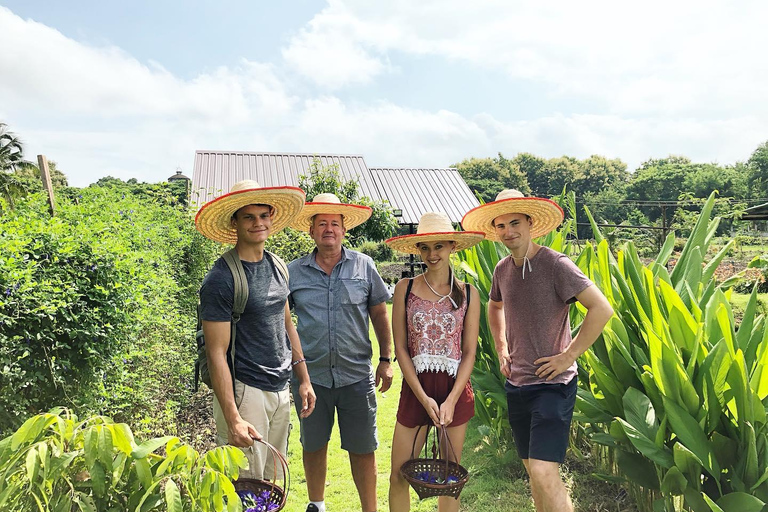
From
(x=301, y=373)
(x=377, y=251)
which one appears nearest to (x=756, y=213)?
(x=377, y=251)

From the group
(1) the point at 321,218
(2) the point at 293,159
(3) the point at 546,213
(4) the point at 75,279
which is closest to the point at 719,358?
(3) the point at 546,213

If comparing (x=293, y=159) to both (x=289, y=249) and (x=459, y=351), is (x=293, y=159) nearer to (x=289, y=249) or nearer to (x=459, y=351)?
(x=289, y=249)

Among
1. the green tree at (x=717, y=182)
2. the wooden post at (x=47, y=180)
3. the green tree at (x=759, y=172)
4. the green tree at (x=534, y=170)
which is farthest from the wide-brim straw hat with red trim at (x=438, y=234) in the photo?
the green tree at (x=534, y=170)

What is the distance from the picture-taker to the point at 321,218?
3.21 m

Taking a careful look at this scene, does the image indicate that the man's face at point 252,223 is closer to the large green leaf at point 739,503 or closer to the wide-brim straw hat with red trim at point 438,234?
the wide-brim straw hat with red trim at point 438,234

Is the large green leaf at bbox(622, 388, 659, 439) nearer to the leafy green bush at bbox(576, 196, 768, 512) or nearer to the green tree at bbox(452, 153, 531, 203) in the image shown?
the leafy green bush at bbox(576, 196, 768, 512)

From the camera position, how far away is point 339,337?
10.2 feet

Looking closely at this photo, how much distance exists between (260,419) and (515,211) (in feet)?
5.33

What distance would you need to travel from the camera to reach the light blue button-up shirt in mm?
3098

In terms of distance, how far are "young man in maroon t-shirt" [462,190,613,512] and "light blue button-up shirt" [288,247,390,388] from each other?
76 centimetres

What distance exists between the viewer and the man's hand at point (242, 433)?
7.80ft

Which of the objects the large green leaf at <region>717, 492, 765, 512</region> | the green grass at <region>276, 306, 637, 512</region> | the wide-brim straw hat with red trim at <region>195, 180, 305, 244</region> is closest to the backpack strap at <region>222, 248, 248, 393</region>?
the wide-brim straw hat with red trim at <region>195, 180, 305, 244</region>

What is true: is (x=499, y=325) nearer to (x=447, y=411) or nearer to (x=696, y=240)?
(x=447, y=411)

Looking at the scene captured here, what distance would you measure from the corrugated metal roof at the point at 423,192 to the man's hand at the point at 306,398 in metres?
12.3
